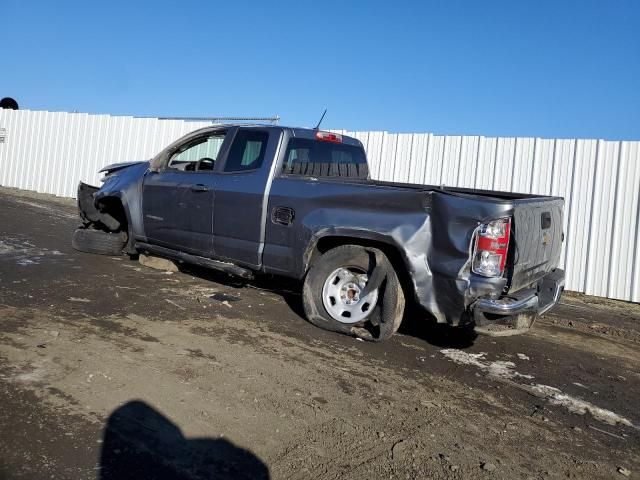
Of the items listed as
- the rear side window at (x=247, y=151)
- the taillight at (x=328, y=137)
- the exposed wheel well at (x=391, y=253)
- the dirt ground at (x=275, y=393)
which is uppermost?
the taillight at (x=328, y=137)

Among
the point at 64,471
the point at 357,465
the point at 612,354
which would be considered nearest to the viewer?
the point at 64,471

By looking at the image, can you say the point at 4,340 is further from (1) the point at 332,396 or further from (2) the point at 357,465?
(2) the point at 357,465

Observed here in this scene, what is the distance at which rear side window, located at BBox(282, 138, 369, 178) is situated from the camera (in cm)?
605

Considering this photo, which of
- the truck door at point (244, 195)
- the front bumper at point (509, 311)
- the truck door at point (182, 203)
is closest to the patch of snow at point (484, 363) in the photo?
the front bumper at point (509, 311)

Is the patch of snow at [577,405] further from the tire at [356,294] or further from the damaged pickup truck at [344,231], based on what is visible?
the tire at [356,294]

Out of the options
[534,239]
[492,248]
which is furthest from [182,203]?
[534,239]

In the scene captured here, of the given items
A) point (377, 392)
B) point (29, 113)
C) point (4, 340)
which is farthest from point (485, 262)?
point (29, 113)

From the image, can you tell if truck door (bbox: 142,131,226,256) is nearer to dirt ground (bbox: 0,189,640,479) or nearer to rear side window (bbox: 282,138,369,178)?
dirt ground (bbox: 0,189,640,479)

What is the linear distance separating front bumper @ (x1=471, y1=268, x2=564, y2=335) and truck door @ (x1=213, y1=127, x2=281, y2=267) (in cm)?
232

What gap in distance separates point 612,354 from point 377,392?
120 inches

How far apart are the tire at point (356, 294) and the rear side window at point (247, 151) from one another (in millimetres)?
1392

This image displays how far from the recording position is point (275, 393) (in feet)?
12.7

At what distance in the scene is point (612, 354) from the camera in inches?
228

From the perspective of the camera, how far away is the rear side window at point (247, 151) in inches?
239
